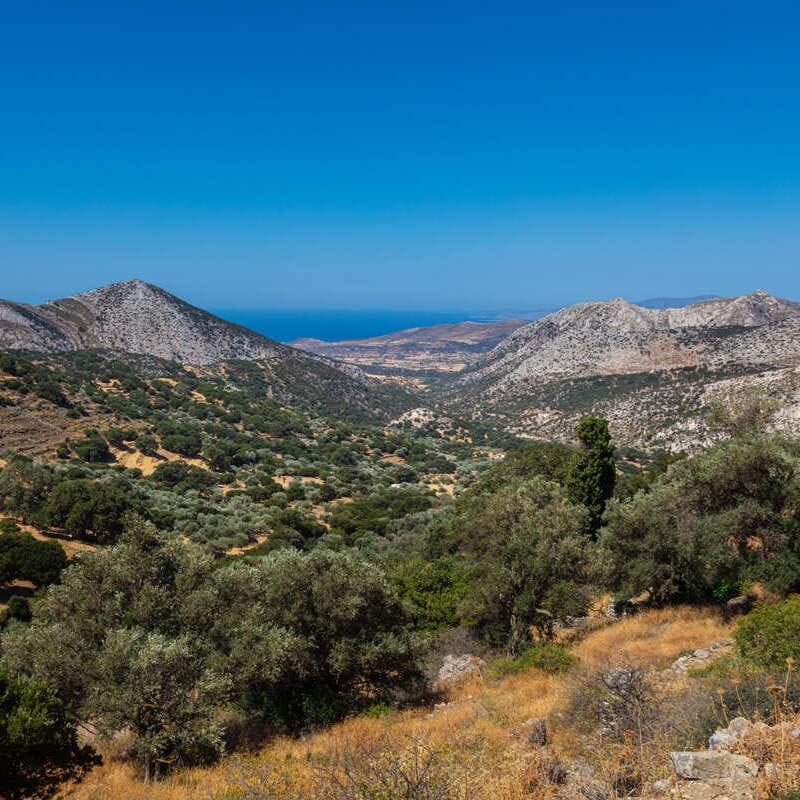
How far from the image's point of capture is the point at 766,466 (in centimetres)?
1719

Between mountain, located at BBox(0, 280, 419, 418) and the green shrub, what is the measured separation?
112053mm

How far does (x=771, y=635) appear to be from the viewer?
398 inches

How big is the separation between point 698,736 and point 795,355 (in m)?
114

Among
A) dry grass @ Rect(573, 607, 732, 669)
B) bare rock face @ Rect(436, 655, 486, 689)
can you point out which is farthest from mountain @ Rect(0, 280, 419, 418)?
dry grass @ Rect(573, 607, 732, 669)

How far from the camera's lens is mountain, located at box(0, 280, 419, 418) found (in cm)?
11825

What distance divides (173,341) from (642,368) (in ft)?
400

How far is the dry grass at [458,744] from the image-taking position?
700 cm

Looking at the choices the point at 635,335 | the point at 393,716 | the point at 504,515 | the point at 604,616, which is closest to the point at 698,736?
the point at 393,716

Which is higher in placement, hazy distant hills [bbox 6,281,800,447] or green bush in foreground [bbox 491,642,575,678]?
hazy distant hills [bbox 6,281,800,447]

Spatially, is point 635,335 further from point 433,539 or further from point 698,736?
point 698,736

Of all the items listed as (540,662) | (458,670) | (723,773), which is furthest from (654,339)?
(723,773)

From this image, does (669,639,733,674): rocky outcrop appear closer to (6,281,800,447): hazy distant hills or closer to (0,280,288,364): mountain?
(6,281,800,447): hazy distant hills

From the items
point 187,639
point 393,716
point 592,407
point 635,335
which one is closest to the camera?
point 187,639

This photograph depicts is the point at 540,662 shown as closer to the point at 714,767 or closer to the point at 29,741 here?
the point at 714,767
